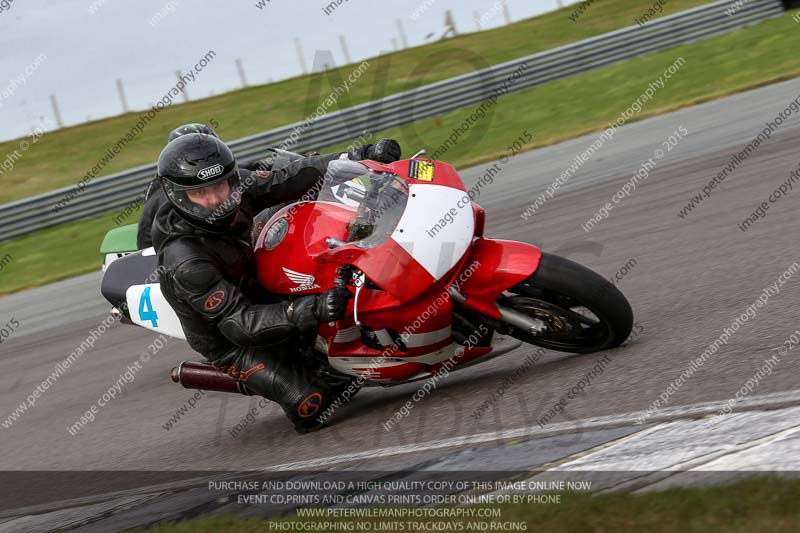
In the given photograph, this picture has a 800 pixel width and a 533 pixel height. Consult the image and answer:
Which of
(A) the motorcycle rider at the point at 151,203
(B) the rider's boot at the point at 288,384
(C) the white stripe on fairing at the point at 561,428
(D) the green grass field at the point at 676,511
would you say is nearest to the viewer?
(D) the green grass field at the point at 676,511

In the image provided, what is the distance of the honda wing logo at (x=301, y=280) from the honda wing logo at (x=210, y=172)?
609mm

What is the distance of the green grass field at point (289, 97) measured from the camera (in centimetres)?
2222

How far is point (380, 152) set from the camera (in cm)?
517

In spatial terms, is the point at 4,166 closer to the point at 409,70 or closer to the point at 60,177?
the point at 60,177

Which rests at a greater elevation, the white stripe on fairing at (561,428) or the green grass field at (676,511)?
the green grass field at (676,511)

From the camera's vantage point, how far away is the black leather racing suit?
498 cm

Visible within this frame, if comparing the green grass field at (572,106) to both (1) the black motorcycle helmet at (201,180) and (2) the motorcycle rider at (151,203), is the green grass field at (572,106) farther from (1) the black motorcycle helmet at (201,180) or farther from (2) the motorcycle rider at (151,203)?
(1) the black motorcycle helmet at (201,180)

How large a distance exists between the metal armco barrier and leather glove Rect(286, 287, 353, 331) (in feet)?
40.9

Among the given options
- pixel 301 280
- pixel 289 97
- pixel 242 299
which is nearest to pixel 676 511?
pixel 301 280

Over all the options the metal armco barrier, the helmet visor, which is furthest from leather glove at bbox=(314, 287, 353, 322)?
the metal armco barrier

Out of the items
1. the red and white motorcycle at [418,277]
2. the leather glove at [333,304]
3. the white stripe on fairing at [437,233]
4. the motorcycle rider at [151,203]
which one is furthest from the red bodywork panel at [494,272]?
the motorcycle rider at [151,203]

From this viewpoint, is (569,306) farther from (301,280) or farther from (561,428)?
(301,280)

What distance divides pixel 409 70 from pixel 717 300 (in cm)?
2002

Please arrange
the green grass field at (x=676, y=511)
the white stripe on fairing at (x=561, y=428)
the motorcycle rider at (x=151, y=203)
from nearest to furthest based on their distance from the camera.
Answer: the green grass field at (x=676, y=511), the white stripe on fairing at (x=561, y=428), the motorcycle rider at (x=151, y=203)
